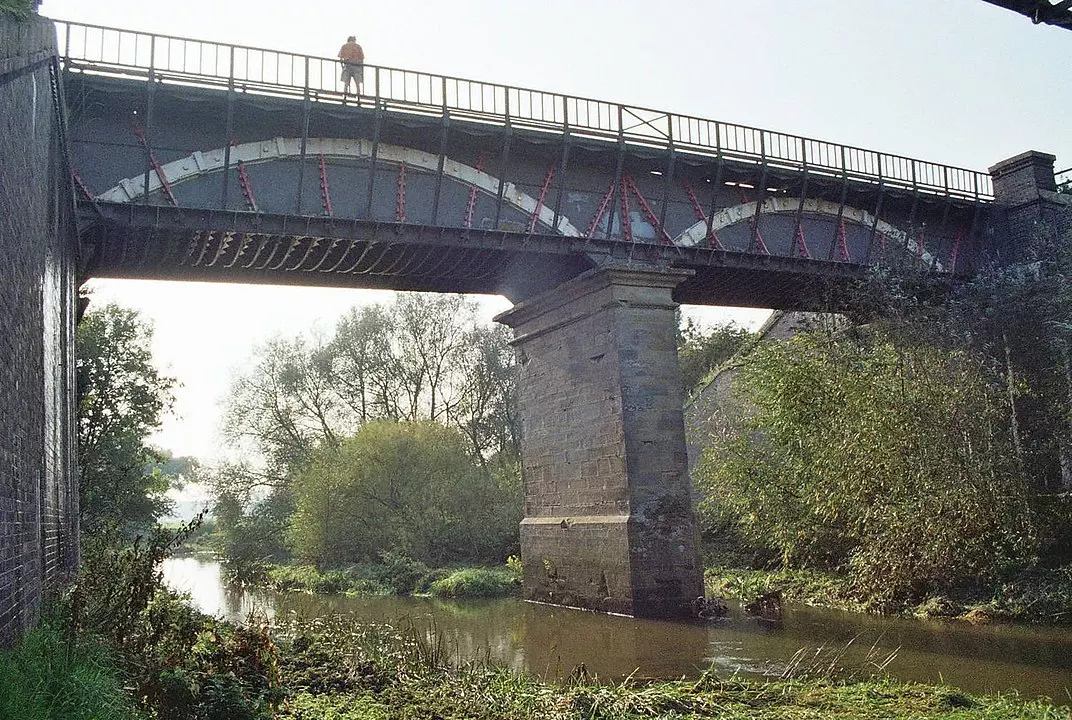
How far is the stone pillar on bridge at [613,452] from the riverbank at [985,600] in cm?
294

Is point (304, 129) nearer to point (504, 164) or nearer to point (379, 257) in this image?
point (379, 257)

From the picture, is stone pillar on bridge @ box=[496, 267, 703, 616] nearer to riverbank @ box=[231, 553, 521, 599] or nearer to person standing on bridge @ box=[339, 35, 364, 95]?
riverbank @ box=[231, 553, 521, 599]

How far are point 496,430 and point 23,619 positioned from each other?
30.5 m

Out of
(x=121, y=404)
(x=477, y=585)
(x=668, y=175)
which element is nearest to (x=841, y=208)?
(x=668, y=175)

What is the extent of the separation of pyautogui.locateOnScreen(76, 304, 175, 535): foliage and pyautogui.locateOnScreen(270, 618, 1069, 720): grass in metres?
15.6

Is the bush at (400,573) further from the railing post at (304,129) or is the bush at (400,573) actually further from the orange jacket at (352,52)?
the orange jacket at (352,52)

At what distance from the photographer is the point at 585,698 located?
755 cm

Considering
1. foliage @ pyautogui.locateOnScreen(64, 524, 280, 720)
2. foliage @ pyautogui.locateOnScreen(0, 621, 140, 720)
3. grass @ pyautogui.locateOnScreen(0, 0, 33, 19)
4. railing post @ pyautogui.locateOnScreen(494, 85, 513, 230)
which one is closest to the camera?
foliage @ pyautogui.locateOnScreen(0, 621, 140, 720)

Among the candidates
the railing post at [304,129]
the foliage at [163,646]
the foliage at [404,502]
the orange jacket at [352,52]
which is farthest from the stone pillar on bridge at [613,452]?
the foliage at [404,502]

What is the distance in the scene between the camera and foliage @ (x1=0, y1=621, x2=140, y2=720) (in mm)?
4250

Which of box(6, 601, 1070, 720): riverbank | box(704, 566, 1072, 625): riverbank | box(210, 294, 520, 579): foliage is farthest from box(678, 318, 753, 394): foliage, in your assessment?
box(6, 601, 1070, 720): riverbank

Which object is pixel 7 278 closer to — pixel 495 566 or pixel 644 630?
pixel 644 630

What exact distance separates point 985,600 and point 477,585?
10926 millimetres

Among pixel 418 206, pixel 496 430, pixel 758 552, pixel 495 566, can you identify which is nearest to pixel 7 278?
pixel 418 206
